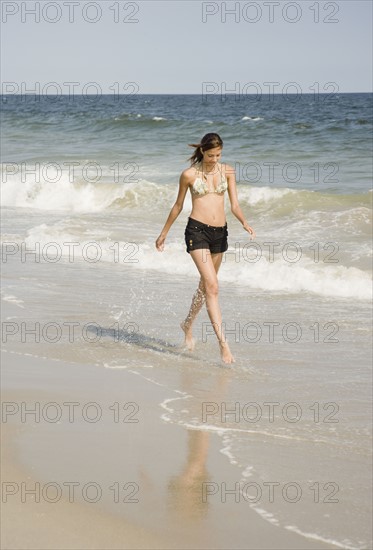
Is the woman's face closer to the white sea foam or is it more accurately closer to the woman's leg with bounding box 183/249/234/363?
the woman's leg with bounding box 183/249/234/363

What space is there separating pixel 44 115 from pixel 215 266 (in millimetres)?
42477

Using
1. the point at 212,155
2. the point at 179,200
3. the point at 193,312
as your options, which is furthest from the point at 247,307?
the point at 212,155

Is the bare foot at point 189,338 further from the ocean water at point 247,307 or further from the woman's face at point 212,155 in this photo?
the woman's face at point 212,155

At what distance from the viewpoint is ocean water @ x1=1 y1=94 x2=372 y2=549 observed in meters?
5.18

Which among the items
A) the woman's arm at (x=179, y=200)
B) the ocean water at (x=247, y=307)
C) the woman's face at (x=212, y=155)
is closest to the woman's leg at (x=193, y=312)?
the ocean water at (x=247, y=307)

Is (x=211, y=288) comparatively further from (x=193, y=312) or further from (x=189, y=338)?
(x=189, y=338)

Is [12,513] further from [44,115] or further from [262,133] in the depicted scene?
[44,115]

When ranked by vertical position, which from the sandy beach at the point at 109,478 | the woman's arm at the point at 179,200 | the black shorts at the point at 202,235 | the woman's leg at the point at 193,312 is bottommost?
the sandy beach at the point at 109,478

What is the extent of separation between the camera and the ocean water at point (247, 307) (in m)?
5.18

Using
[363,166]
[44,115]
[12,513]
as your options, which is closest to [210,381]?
[12,513]

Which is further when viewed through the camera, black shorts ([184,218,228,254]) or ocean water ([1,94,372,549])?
black shorts ([184,218,228,254])

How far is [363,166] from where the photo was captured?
21391 millimetres

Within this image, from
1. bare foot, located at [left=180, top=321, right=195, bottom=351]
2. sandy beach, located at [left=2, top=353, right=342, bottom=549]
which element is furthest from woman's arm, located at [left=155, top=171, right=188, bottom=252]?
sandy beach, located at [left=2, top=353, right=342, bottom=549]

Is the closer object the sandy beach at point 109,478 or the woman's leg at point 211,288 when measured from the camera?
the sandy beach at point 109,478
